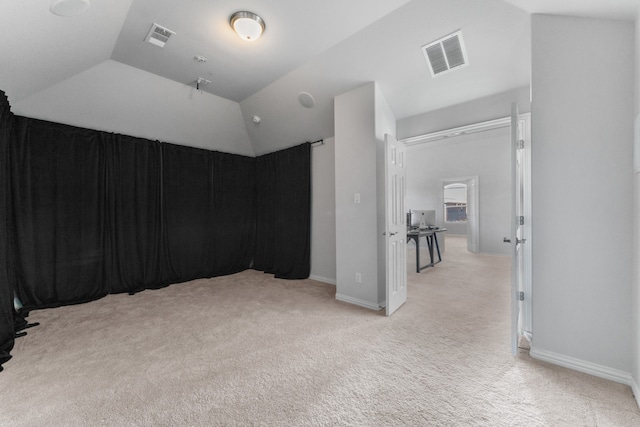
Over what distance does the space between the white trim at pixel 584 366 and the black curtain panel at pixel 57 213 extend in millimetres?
4915

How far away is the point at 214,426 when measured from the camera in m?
1.39

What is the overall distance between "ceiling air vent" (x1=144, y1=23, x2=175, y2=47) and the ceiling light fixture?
702mm

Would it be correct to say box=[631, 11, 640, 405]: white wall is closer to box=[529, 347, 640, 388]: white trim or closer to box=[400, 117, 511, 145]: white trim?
box=[529, 347, 640, 388]: white trim

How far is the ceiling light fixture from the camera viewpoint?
2289 millimetres

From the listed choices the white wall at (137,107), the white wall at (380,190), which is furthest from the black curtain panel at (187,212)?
the white wall at (380,190)

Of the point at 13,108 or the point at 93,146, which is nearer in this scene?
the point at 13,108

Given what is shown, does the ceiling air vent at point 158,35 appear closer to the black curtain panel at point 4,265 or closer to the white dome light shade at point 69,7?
the white dome light shade at point 69,7

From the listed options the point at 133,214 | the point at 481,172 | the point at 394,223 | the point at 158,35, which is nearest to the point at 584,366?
the point at 394,223

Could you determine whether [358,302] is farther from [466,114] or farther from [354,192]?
[466,114]

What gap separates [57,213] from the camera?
322 centimetres

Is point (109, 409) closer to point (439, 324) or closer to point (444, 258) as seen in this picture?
point (439, 324)

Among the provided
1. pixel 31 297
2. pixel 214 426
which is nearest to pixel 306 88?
pixel 214 426

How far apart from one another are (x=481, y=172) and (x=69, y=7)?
331 inches

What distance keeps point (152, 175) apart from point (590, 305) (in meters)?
5.17
